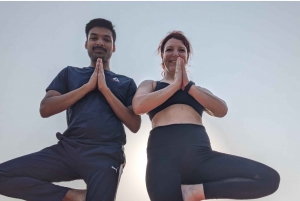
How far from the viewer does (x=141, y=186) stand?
413cm

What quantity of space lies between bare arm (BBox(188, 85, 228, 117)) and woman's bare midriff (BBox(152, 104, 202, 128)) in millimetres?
97

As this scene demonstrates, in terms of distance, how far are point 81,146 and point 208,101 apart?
87 centimetres

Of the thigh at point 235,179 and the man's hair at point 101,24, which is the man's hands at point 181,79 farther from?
the man's hair at point 101,24

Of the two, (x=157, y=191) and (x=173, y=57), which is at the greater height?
(x=173, y=57)

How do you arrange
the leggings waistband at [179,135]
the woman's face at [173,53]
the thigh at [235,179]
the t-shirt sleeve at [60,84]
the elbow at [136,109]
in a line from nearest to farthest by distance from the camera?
the thigh at [235,179]
the leggings waistband at [179,135]
the elbow at [136,109]
the t-shirt sleeve at [60,84]
the woman's face at [173,53]

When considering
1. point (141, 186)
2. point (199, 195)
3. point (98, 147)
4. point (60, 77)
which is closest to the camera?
point (199, 195)

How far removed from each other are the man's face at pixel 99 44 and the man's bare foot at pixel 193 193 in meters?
1.24

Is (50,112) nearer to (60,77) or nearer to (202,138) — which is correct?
(60,77)

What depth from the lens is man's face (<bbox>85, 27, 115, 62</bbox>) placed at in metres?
2.54

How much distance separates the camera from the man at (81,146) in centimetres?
190

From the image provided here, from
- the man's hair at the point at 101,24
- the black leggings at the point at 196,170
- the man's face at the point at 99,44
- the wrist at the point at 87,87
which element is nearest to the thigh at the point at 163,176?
the black leggings at the point at 196,170

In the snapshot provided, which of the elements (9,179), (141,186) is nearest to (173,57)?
(9,179)

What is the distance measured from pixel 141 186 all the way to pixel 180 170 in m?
2.32

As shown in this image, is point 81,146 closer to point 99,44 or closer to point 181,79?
point 181,79
